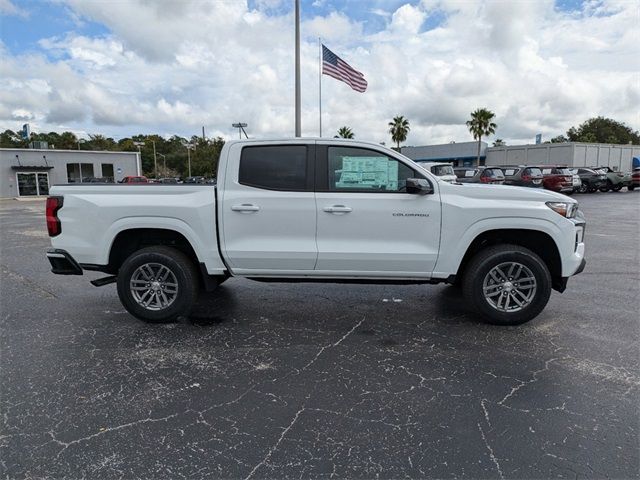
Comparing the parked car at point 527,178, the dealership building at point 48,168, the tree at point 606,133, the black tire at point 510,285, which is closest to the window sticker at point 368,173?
the black tire at point 510,285

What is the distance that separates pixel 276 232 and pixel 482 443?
2.73 metres

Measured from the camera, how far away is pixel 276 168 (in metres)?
4.79

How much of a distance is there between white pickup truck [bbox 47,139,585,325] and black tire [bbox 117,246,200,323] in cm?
1

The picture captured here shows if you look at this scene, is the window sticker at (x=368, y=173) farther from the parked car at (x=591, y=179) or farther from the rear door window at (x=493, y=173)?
the parked car at (x=591, y=179)

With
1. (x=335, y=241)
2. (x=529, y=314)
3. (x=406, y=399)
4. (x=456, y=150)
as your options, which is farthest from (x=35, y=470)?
(x=456, y=150)

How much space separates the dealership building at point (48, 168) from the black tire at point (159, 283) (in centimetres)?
3759

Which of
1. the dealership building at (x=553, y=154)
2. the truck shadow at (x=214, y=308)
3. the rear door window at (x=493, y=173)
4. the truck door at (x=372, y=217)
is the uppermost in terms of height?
the dealership building at (x=553, y=154)

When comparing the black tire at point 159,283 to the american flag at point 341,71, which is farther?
the american flag at point 341,71

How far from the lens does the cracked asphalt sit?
2.63 m

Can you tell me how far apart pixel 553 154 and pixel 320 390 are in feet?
174

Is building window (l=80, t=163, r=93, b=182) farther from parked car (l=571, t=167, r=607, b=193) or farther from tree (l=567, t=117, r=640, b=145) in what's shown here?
tree (l=567, t=117, r=640, b=145)

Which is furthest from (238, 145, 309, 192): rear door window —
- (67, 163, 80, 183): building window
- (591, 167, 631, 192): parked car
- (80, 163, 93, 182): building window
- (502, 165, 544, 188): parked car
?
(80, 163, 93, 182): building window

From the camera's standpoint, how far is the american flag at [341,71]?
17078 mm

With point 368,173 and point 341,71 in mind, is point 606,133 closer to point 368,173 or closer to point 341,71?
point 341,71
